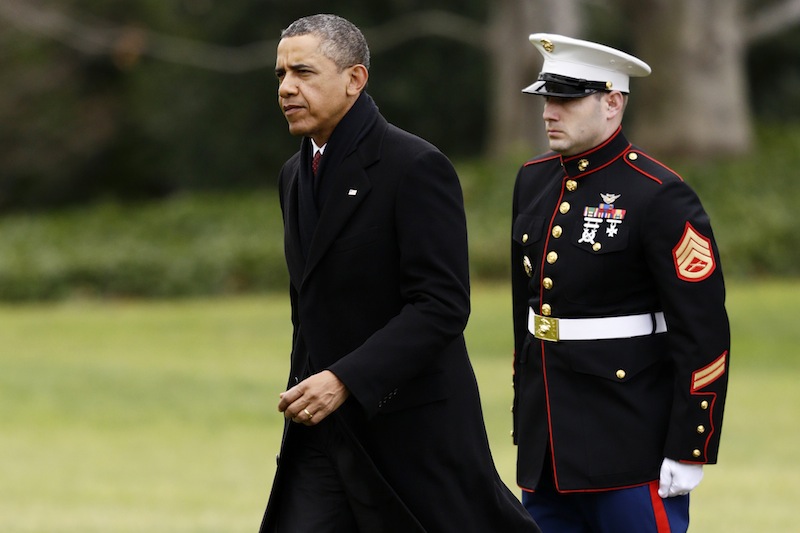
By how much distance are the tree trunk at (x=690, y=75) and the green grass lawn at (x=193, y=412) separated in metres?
4.49

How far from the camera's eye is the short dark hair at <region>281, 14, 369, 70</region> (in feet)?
13.5

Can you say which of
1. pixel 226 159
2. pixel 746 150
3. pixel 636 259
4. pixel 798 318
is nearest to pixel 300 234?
pixel 636 259

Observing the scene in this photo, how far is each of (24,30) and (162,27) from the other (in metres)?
3.48

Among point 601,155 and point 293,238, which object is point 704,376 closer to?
point 601,155

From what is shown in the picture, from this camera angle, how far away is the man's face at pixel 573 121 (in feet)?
16.0

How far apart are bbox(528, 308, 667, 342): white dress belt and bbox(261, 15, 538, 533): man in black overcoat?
2.21 feet

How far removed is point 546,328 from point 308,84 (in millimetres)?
1269

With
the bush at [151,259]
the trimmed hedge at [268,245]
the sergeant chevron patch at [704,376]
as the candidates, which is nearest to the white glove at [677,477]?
the sergeant chevron patch at [704,376]

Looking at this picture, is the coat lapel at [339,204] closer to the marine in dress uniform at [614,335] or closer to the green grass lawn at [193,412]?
the marine in dress uniform at [614,335]

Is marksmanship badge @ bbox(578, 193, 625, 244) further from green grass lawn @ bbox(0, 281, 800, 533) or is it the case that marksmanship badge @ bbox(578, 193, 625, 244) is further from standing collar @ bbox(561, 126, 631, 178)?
green grass lawn @ bbox(0, 281, 800, 533)

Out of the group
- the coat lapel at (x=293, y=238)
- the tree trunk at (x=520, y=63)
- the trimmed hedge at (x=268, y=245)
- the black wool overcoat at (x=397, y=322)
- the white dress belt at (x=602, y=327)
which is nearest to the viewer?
the black wool overcoat at (x=397, y=322)

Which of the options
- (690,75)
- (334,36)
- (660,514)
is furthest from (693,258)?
(690,75)

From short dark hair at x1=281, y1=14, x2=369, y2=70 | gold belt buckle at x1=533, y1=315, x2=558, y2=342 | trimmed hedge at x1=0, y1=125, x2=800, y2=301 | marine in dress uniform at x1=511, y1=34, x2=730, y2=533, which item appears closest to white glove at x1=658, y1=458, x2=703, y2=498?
marine in dress uniform at x1=511, y1=34, x2=730, y2=533

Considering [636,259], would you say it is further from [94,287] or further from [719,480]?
[94,287]
